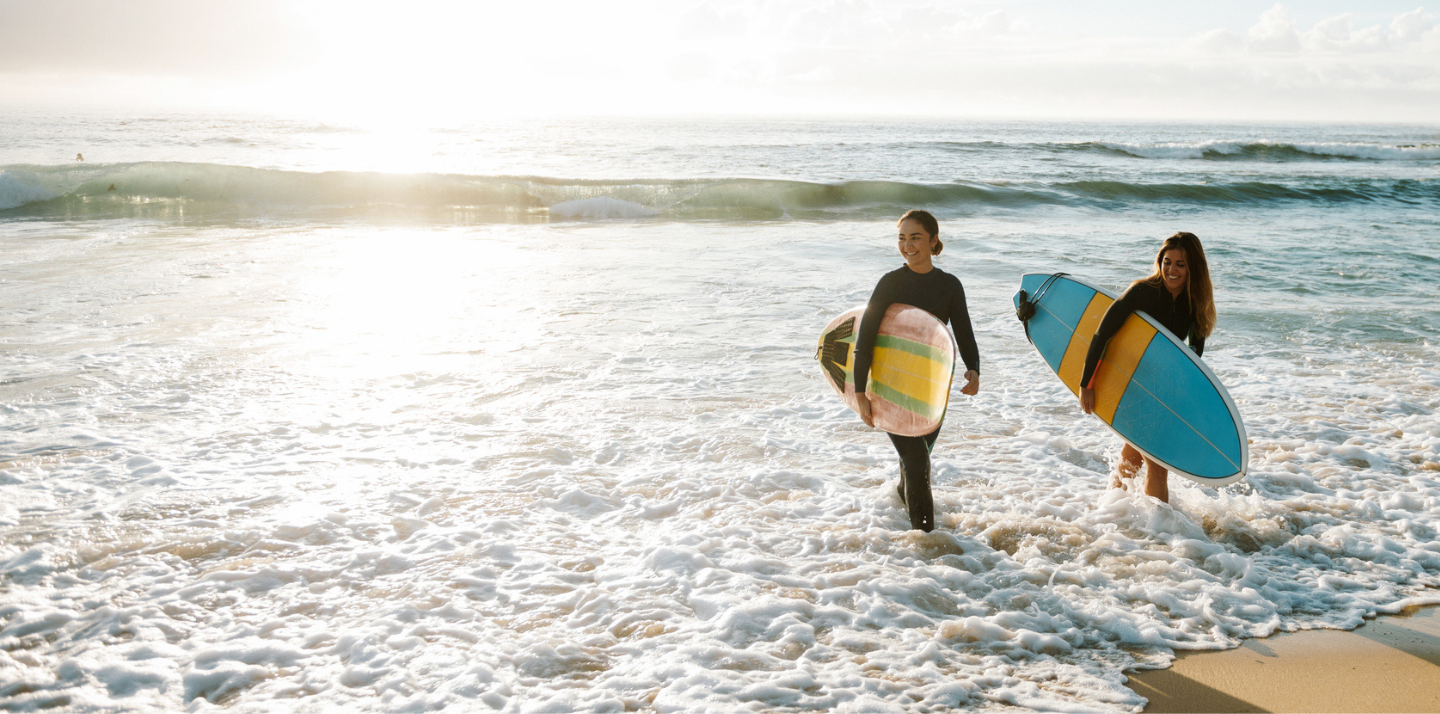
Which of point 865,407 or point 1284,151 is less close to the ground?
point 1284,151

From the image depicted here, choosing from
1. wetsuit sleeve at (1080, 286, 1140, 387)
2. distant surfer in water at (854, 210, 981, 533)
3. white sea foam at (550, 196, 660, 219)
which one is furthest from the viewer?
white sea foam at (550, 196, 660, 219)

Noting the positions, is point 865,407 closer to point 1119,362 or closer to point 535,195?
point 1119,362

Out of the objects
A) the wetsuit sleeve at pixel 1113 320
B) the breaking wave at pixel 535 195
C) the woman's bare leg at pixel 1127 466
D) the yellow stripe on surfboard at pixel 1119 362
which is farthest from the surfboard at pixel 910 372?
the breaking wave at pixel 535 195

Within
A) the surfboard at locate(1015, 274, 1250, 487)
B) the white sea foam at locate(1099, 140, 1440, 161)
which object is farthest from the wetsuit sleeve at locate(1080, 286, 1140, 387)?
the white sea foam at locate(1099, 140, 1440, 161)

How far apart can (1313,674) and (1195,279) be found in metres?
1.83

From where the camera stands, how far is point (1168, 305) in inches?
166

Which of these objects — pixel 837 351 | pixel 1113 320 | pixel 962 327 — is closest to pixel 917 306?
pixel 962 327

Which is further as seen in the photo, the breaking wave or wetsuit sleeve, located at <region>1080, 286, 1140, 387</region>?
the breaking wave

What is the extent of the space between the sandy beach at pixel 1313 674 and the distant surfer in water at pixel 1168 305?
1102 millimetres

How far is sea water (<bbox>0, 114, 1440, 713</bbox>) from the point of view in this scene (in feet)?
10.6

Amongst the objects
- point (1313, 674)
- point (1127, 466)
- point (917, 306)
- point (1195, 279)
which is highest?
point (1195, 279)

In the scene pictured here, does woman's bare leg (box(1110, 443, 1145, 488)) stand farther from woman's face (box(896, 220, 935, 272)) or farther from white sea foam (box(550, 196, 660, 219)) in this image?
white sea foam (box(550, 196, 660, 219))

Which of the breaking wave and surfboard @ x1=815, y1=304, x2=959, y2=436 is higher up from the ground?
the breaking wave

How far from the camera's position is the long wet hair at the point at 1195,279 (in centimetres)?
398
